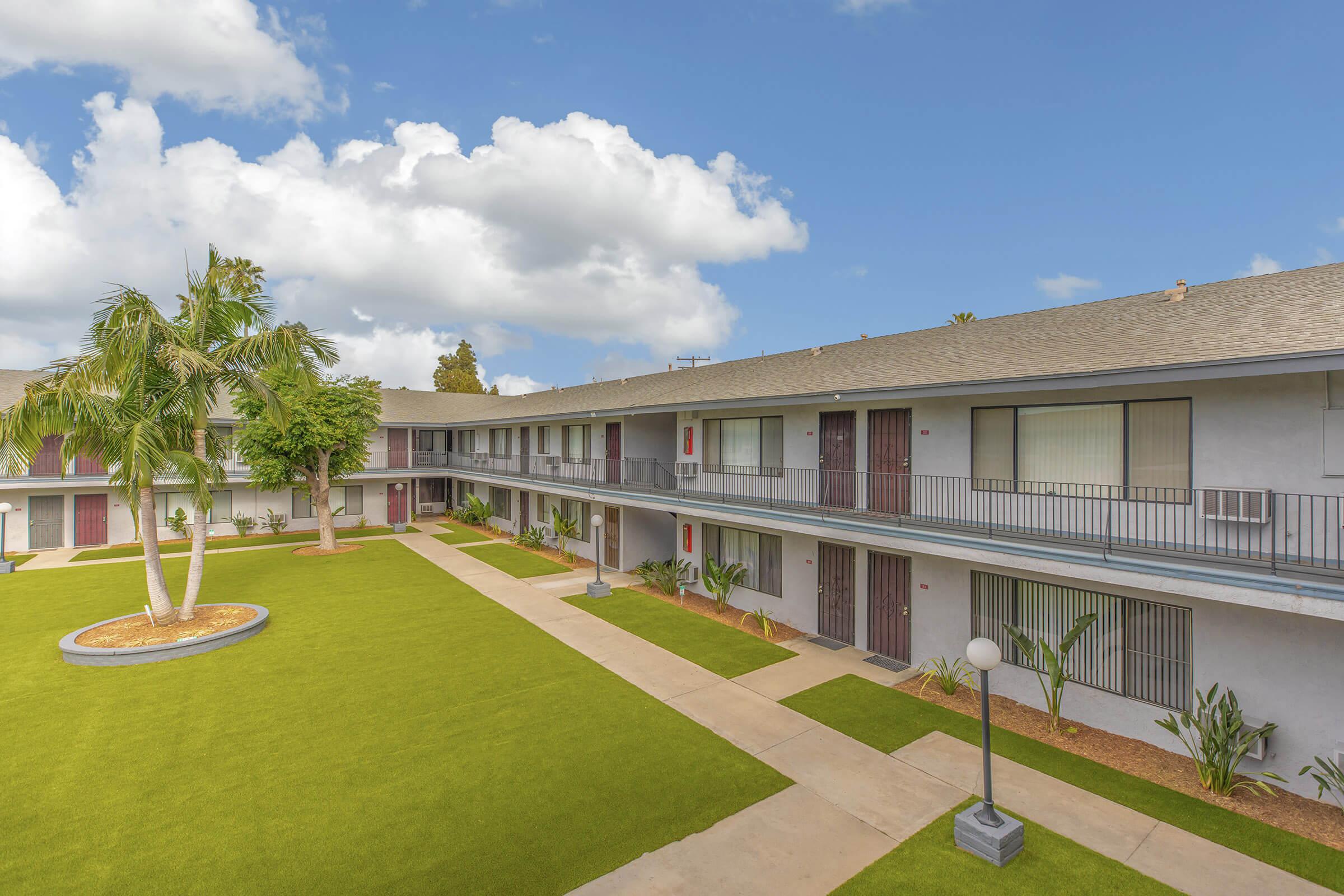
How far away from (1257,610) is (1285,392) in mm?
2901

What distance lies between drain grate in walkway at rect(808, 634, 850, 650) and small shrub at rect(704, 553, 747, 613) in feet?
9.51

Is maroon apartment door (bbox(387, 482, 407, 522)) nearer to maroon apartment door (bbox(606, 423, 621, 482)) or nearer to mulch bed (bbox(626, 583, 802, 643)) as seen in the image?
maroon apartment door (bbox(606, 423, 621, 482))

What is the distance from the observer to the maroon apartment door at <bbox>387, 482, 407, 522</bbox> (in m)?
32.9

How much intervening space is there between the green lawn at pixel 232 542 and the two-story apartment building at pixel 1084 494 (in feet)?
65.2

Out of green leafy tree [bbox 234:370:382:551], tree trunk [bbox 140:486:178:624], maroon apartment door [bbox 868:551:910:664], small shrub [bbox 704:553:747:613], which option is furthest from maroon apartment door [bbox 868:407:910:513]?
green leafy tree [bbox 234:370:382:551]

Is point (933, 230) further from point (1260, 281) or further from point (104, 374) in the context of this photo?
point (104, 374)

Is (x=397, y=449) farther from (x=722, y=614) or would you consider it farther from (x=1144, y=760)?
(x=1144, y=760)

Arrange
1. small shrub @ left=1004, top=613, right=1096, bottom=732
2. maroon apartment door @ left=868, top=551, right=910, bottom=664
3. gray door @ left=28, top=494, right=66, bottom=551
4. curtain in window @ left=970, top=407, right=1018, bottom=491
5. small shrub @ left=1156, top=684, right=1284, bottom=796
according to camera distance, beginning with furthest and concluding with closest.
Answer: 1. gray door @ left=28, top=494, right=66, bottom=551
2. maroon apartment door @ left=868, top=551, right=910, bottom=664
3. curtain in window @ left=970, top=407, right=1018, bottom=491
4. small shrub @ left=1004, top=613, right=1096, bottom=732
5. small shrub @ left=1156, top=684, right=1284, bottom=796

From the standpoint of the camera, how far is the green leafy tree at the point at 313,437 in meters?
22.7

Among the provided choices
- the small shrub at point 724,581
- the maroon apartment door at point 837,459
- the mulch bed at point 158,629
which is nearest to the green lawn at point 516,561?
the small shrub at point 724,581

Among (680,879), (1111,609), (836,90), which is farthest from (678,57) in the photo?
(680,879)

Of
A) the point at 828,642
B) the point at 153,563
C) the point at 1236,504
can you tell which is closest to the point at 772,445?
the point at 828,642

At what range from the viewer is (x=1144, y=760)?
8.31 metres

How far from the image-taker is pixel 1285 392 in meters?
7.49
